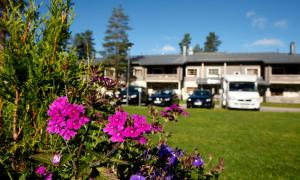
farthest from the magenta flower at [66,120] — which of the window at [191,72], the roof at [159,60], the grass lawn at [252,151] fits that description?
the window at [191,72]

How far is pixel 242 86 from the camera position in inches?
818

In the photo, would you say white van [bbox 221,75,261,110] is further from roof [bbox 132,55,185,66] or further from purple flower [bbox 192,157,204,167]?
roof [bbox 132,55,185,66]

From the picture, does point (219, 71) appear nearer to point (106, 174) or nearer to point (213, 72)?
point (213, 72)

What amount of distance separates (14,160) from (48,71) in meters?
0.75

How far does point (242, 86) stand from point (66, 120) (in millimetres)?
20882

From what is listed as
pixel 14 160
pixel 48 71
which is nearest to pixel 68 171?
pixel 14 160

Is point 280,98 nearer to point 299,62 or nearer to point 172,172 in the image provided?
point 299,62

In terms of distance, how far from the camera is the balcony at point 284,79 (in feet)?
129

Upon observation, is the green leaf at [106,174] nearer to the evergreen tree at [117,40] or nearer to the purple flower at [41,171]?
the purple flower at [41,171]

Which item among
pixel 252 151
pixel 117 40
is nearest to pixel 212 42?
pixel 117 40

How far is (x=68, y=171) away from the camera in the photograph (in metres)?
2.09

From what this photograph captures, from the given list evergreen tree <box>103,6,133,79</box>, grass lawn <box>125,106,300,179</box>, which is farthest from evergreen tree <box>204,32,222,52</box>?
grass lawn <box>125,106,300,179</box>

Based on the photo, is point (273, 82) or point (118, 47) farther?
point (118, 47)

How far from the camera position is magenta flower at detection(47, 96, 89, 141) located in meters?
1.39
